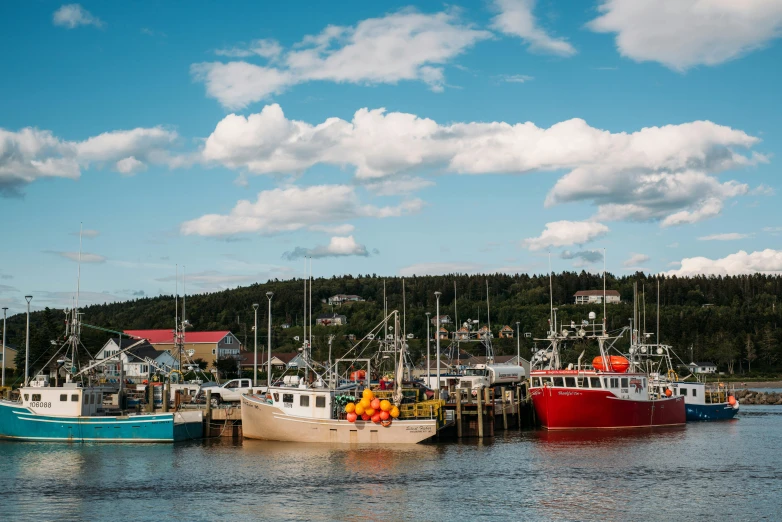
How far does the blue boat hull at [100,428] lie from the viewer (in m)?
53.1

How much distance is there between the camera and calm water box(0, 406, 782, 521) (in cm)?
3412

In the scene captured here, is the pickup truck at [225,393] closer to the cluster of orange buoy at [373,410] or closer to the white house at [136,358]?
the cluster of orange buoy at [373,410]

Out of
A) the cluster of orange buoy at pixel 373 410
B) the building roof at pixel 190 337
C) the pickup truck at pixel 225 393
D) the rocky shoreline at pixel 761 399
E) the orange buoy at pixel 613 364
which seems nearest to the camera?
the cluster of orange buoy at pixel 373 410

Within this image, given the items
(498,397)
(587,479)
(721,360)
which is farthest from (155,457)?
(721,360)

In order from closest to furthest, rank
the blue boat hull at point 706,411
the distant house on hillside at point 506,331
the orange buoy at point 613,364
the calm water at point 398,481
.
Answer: the calm water at point 398,481
the orange buoy at point 613,364
the blue boat hull at point 706,411
the distant house on hillside at point 506,331

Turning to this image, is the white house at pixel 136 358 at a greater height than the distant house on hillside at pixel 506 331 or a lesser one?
lesser

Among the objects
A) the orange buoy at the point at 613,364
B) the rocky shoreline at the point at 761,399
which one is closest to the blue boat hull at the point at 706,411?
the orange buoy at the point at 613,364

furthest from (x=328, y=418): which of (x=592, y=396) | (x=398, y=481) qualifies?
(x=592, y=396)

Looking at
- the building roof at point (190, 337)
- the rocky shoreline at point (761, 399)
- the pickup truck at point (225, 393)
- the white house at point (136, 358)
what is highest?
the building roof at point (190, 337)

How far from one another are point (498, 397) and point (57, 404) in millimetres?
35265

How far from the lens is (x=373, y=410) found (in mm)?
50219

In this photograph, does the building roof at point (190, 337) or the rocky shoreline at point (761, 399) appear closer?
the rocky shoreline at point (761, 399)

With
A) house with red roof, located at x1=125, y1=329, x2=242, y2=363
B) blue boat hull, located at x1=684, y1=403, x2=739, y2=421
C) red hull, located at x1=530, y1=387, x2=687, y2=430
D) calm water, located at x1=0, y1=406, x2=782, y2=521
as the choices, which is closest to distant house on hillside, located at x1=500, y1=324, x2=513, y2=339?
house with red roof, located at x1=125, y1=329, x2=242, y2=363

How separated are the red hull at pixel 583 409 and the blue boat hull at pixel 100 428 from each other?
85.5ft
